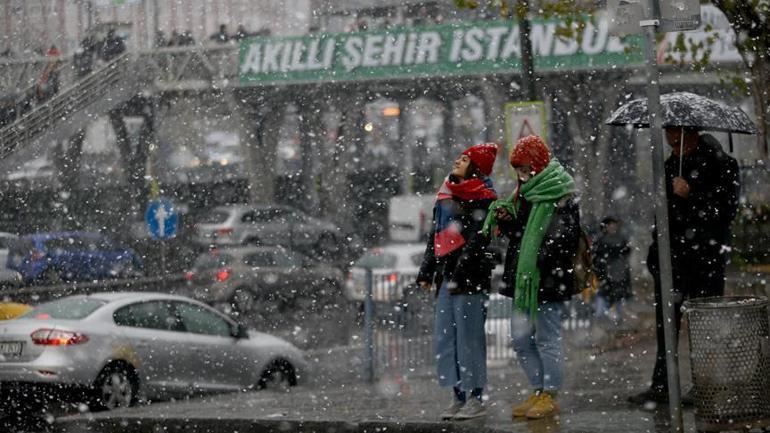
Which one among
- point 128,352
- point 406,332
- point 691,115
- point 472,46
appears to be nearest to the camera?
point 691,115

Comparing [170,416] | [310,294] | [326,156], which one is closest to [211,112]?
[326,156]

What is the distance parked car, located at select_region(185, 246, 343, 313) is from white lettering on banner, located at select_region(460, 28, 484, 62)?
31.1 feet

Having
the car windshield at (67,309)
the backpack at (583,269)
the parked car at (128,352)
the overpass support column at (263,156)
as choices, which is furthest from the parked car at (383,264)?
the overpass support column at (263,156)

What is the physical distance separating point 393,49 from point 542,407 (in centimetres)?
2739

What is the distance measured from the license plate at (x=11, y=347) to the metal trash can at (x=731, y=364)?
7.23 m

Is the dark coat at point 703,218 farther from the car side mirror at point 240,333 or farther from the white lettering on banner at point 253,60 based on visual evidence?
the white lettering on banner at point 253,60

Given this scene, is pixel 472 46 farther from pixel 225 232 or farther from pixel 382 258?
pixel 382 258

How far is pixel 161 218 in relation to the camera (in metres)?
Answer: 24.2

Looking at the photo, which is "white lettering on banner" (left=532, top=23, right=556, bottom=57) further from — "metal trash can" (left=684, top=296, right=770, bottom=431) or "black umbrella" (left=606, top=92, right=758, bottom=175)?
"metal trash can" (left=684, top=296, right=770, bottom=431)

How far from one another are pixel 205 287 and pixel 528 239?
18.1m

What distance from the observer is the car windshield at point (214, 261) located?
1024 inches

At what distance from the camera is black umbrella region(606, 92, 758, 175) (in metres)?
8.57

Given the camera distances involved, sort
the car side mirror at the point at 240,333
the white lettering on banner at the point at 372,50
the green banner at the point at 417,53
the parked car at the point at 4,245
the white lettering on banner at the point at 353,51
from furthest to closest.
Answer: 1. the white lettering on banner at the point at 353,51
2. the white lettering on banner at the point at 372,50
3. the green banner at the point at 417,53
4. the parked car at the point at 4,245
5. the car side mirror at the point at 240,333

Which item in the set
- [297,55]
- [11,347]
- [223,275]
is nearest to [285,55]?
[297,55]
